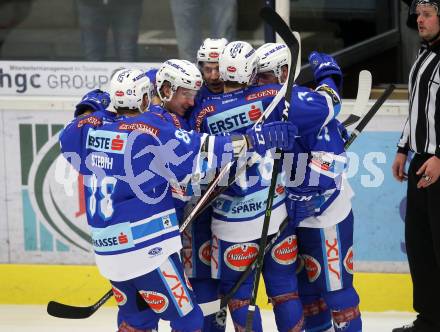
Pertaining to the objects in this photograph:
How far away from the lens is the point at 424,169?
4117 mm

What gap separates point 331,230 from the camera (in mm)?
4039

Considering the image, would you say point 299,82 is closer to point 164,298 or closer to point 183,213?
point 183,213

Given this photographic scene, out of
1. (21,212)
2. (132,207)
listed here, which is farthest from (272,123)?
(21,212)

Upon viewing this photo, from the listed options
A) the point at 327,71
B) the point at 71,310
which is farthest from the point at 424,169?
the point at 71,310

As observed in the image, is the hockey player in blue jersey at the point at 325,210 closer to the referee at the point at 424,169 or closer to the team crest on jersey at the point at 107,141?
the referee at the point at 424,169

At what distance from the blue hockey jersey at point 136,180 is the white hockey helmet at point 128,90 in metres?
0.07

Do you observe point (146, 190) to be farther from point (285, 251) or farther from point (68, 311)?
point (68, 311)

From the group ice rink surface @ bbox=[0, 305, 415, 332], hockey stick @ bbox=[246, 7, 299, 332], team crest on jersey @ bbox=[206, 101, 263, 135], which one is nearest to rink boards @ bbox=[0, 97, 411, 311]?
ice rink surface @ bbox=[0, 305, 415, 332]

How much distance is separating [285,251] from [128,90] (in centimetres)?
87

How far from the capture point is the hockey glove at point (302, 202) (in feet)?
12.9

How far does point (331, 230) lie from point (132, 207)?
2.69 feet

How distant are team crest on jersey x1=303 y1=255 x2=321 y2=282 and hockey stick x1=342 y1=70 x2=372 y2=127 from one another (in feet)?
2.04

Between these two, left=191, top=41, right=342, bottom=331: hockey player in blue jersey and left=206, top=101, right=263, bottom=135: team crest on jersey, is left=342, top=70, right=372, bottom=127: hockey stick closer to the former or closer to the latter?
left=191, top=41, right=342, bottom=331: hockey player in blue jersey

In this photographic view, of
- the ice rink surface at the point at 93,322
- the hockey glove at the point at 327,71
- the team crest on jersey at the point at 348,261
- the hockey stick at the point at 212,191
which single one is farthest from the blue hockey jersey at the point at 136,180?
the ice rink surface at the point at 93,322
